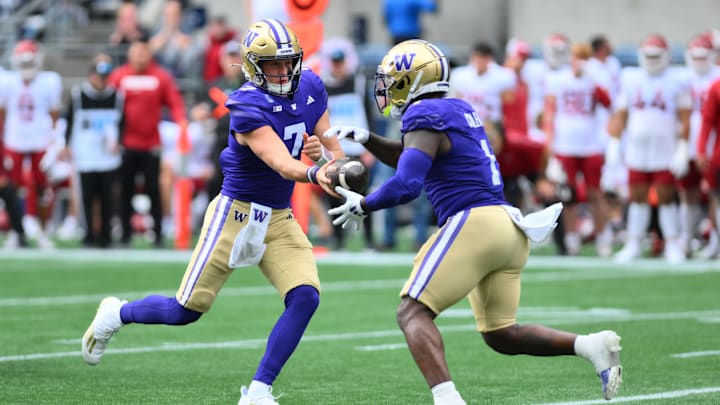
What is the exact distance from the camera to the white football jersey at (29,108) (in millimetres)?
16219

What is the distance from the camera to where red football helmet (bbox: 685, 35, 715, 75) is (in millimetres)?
14594

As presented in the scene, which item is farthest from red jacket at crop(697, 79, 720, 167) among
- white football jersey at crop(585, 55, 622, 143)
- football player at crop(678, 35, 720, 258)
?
white football jersey at crop(585, 55, 622, 143)

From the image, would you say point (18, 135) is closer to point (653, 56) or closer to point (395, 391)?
point (653, 56)

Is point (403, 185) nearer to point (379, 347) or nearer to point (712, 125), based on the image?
point (379, 347)

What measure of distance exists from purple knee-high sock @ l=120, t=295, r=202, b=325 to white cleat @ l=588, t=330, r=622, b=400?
1888 mm

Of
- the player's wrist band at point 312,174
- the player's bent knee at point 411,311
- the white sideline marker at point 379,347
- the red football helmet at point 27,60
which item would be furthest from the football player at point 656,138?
the player's bent knee at point 411,311

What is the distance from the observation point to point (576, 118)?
15.2 meters

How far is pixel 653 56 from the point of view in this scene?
562 inches

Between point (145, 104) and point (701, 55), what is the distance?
6.12 metres

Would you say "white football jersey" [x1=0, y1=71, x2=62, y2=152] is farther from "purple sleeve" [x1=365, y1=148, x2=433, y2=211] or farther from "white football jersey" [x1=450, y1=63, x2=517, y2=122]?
"purple sleeve" [x1=365, y1=148, x2=433, y2=211]

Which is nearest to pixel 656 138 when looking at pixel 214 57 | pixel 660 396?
pixel 214 57

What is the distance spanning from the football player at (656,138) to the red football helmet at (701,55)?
37 cm

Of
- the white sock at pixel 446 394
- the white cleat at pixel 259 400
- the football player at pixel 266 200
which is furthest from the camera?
the football player at pixel 266 200

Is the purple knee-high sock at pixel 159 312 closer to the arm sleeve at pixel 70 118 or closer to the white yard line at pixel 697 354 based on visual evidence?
the white yard line at pixel 697 354
